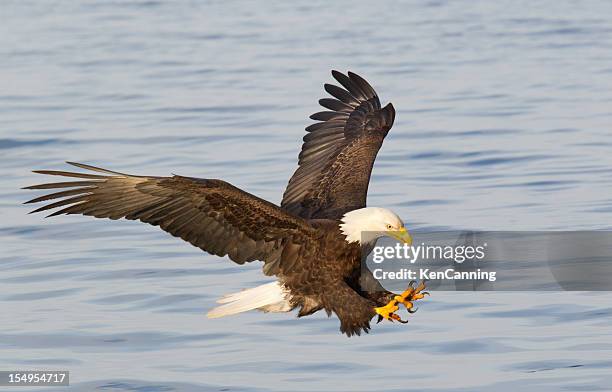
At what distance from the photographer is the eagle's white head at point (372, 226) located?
664 cm

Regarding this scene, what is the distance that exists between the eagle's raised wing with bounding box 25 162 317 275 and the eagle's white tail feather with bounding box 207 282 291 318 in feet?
0.66

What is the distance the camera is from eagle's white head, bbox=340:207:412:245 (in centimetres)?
664

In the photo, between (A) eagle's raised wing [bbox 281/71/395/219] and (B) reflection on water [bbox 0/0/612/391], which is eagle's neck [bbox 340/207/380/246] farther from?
(B) reflection on water [bbox 0/0/612/391]

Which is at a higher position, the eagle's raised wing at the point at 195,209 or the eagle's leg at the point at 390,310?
the eagle's raised wing at the point at 195,209

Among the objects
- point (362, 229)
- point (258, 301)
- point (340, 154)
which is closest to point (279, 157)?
point (340, 154)

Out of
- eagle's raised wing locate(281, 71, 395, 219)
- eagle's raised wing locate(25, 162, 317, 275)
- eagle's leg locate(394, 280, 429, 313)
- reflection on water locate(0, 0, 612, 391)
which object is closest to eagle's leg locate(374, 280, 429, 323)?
eagle's leg locate(394, 280, 429, 313)

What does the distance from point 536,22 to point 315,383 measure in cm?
1383

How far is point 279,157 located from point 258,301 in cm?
492

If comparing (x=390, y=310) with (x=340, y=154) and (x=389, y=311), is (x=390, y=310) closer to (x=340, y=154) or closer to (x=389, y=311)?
(x=389, y=311)

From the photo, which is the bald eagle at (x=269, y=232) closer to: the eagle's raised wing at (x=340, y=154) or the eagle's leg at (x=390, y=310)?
the eagle's leg at (x=390, y=310)

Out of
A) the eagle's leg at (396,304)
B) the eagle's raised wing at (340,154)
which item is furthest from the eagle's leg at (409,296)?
the eagle's raised wing at (340,154)

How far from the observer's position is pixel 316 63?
16891 mm

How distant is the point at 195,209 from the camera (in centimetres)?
668

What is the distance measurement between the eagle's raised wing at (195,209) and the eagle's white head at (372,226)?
18 cm
